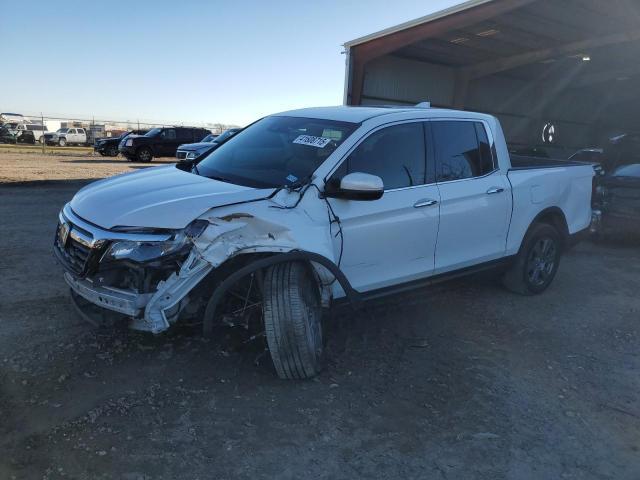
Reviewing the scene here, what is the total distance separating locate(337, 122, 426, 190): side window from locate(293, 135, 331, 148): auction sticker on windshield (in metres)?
0.25

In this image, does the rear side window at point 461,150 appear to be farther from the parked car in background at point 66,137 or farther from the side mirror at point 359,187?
the parked car in background at point 66,137

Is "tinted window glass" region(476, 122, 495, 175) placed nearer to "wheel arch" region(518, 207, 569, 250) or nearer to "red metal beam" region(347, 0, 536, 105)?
"wheel arch" region(518, 207, 569, 250)

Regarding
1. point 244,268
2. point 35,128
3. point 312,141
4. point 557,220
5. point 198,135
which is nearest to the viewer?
point 244,268

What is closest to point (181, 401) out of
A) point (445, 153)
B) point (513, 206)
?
point (445, 153)

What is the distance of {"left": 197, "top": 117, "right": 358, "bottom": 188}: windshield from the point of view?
3.76m

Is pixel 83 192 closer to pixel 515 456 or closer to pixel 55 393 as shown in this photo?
pixel 55 393

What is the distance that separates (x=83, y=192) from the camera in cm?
390

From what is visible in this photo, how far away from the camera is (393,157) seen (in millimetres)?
4066

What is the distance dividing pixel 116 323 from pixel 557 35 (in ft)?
57.7

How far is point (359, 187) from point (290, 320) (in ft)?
3.18

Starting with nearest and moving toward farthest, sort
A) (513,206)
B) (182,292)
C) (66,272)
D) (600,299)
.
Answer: (182,292), (66,272), (513,206), (600,299)

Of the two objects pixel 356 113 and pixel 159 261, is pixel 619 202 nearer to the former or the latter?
pixel 356 113

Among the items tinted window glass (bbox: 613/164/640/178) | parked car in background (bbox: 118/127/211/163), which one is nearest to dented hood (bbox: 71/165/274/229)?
tinted window glass (bbox: 613/164/640/178)

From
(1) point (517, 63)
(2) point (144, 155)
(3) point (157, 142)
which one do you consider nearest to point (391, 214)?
(1) point (517, 63)
